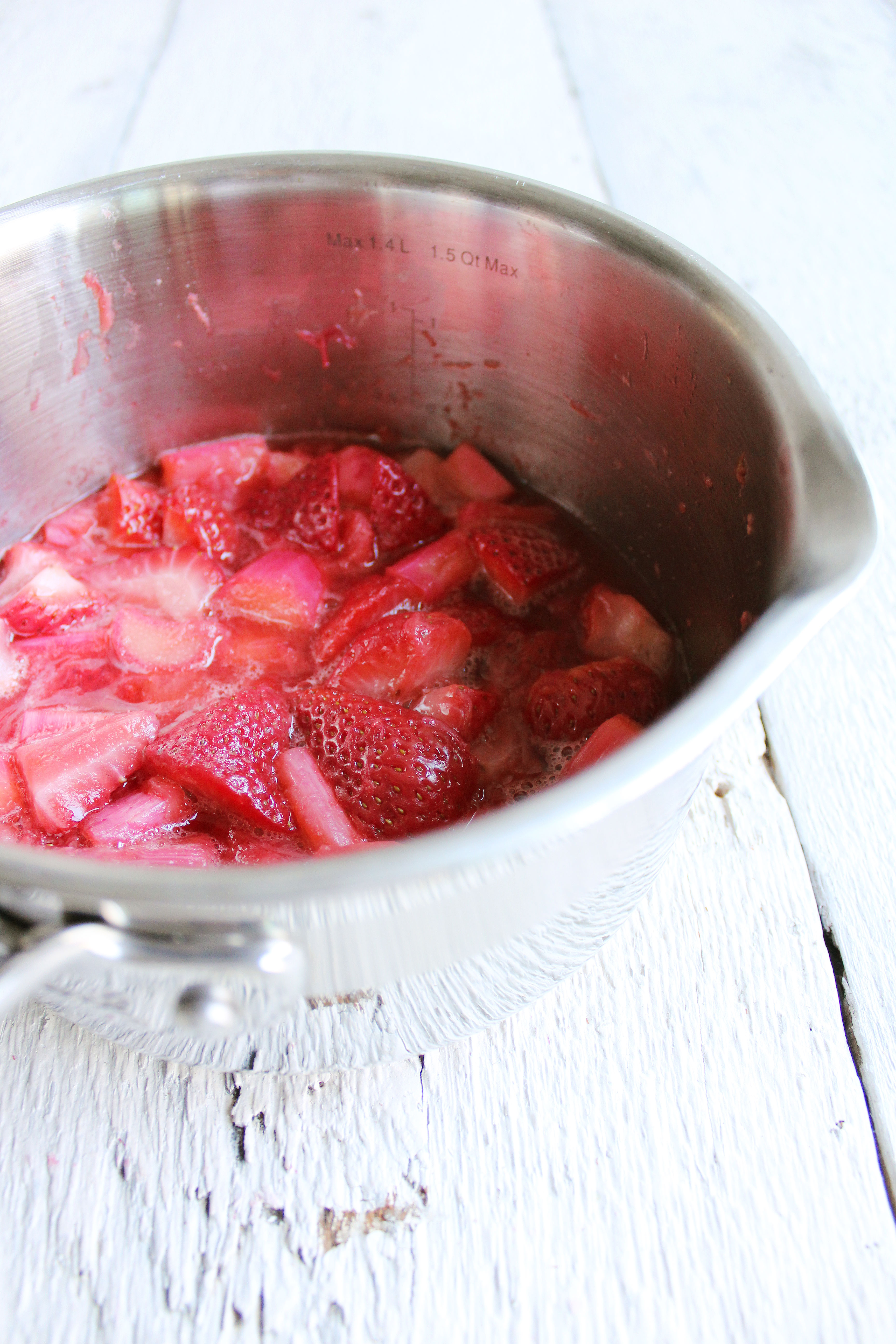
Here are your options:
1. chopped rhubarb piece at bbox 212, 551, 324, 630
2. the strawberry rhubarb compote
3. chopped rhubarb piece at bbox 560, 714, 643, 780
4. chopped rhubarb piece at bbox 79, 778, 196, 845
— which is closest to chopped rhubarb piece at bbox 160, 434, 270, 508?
the strawberry rhubarb compote

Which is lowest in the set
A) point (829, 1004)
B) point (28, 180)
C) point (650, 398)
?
point (829, 1004)

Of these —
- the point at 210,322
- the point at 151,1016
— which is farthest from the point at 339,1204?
the point at 210,322

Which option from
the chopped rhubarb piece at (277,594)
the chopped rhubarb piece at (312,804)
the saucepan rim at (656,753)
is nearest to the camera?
the saucepan rim at (656,753)

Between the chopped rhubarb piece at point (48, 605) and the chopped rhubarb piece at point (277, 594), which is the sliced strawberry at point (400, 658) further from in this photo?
the chopped rhubarb piece at point (48, 605)

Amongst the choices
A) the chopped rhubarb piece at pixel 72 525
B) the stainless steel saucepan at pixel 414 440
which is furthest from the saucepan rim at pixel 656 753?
the chopped rhubarb piece at pixel 72 525

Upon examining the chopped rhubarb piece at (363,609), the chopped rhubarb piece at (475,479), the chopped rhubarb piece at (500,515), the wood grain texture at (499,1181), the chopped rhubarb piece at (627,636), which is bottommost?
the wood grain texture at (499,1181)

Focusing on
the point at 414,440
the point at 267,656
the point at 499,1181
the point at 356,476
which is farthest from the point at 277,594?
the point at 499,1181

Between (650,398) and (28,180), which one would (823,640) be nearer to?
(650,398)

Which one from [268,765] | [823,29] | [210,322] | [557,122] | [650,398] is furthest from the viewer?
[823,29]

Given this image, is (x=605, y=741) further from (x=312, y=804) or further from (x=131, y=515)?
(x=131, y=515)
